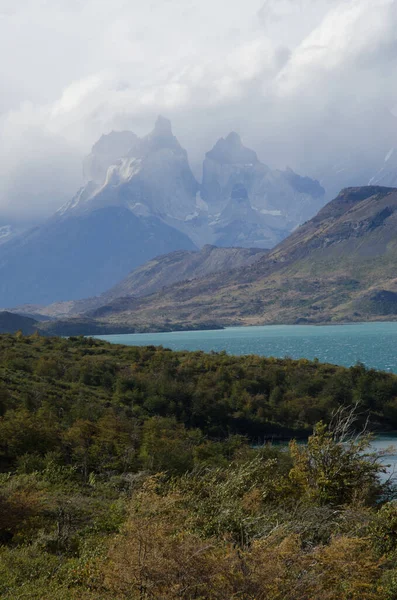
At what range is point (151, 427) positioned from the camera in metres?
54.5

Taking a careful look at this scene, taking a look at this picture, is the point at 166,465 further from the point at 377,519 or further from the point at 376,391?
the point at 376,391

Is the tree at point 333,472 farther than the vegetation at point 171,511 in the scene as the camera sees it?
Yes

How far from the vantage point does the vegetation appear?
1381 centimetres

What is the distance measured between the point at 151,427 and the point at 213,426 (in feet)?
83.2

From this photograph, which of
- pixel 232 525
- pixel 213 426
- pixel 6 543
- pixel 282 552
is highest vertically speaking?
pixel 282 552

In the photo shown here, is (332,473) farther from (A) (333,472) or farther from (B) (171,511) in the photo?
(B) (171,511)

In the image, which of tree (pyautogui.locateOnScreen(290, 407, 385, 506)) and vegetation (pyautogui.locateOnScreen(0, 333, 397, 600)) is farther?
tree (pyautogui.locateOnScreen(290, 407, 385, 506))

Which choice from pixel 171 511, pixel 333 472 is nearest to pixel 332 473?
pixel 333 472

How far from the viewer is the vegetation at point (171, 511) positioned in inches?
544

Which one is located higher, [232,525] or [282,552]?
[282,552]

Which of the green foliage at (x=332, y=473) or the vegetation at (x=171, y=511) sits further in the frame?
the green foliage at (x=332, y=473)

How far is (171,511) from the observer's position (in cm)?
2106

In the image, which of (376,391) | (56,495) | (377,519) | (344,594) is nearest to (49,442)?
(56,495)

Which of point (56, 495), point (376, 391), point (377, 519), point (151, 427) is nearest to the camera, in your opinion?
point (377, 519)
